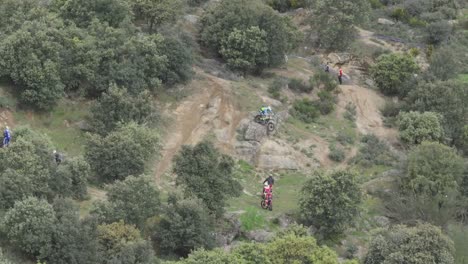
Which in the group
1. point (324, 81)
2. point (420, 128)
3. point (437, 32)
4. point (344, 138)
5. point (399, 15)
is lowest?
point (399, 15)

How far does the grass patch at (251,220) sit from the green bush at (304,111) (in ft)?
45.1

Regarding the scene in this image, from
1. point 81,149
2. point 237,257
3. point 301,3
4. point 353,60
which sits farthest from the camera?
point 301,3

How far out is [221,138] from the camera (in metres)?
48.3

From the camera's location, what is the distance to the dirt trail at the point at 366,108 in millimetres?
54562

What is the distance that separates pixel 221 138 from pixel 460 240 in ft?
56.2

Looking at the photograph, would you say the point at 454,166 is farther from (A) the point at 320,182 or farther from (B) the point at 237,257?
(B) the point at 237,257

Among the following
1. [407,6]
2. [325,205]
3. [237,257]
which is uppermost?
[237,257]

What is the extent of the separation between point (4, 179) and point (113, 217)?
5.49 m

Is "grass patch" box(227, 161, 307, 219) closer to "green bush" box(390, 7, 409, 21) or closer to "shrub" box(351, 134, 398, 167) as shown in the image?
"shrub" box(351, 134, 398, 167)

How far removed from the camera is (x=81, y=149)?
43625 mm

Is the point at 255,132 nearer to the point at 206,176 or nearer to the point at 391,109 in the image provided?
the point at 206,176

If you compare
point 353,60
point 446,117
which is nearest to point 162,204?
point 446,117

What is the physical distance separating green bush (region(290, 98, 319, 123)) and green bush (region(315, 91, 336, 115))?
596 millimetres

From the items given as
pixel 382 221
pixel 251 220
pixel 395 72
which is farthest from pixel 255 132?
pixel 395 72
